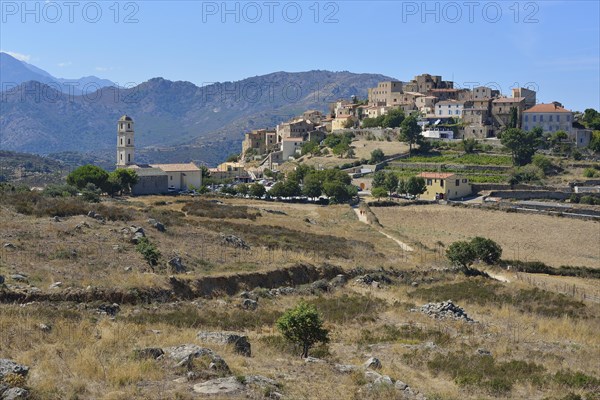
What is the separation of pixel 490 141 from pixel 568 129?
12140 mm

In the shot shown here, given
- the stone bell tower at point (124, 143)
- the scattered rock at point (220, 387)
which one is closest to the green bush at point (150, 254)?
the scattered rock at point (220, 387)

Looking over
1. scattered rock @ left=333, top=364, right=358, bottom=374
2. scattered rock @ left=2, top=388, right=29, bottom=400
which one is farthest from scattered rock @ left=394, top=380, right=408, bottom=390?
scattered rock @ left=2, top=388, right=29, bottom=400

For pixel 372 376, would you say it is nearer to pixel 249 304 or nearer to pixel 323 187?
pixel 249 304

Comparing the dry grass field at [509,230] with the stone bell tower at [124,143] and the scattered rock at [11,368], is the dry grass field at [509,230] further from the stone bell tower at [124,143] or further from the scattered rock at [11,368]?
the scattered rock at [11,368]

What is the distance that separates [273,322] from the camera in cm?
2075

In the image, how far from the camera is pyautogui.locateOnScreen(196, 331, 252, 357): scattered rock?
1550 cm

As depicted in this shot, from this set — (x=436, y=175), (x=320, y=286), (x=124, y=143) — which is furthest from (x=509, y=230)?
(x=124, y=143)

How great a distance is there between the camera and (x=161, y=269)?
2572 cm

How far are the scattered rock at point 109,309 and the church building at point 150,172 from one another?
54731 mm

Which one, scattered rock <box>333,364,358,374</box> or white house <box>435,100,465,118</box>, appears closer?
scattered rock <box>333,364,358,374</box>

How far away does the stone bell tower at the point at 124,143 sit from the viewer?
7975cm

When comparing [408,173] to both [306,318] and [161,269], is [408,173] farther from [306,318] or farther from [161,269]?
[306,318]

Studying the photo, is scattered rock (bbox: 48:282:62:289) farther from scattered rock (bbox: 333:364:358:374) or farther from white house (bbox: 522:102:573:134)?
white house (bbox: 522:102:573:134)

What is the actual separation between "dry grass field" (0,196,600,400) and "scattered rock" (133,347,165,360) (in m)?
0.13
